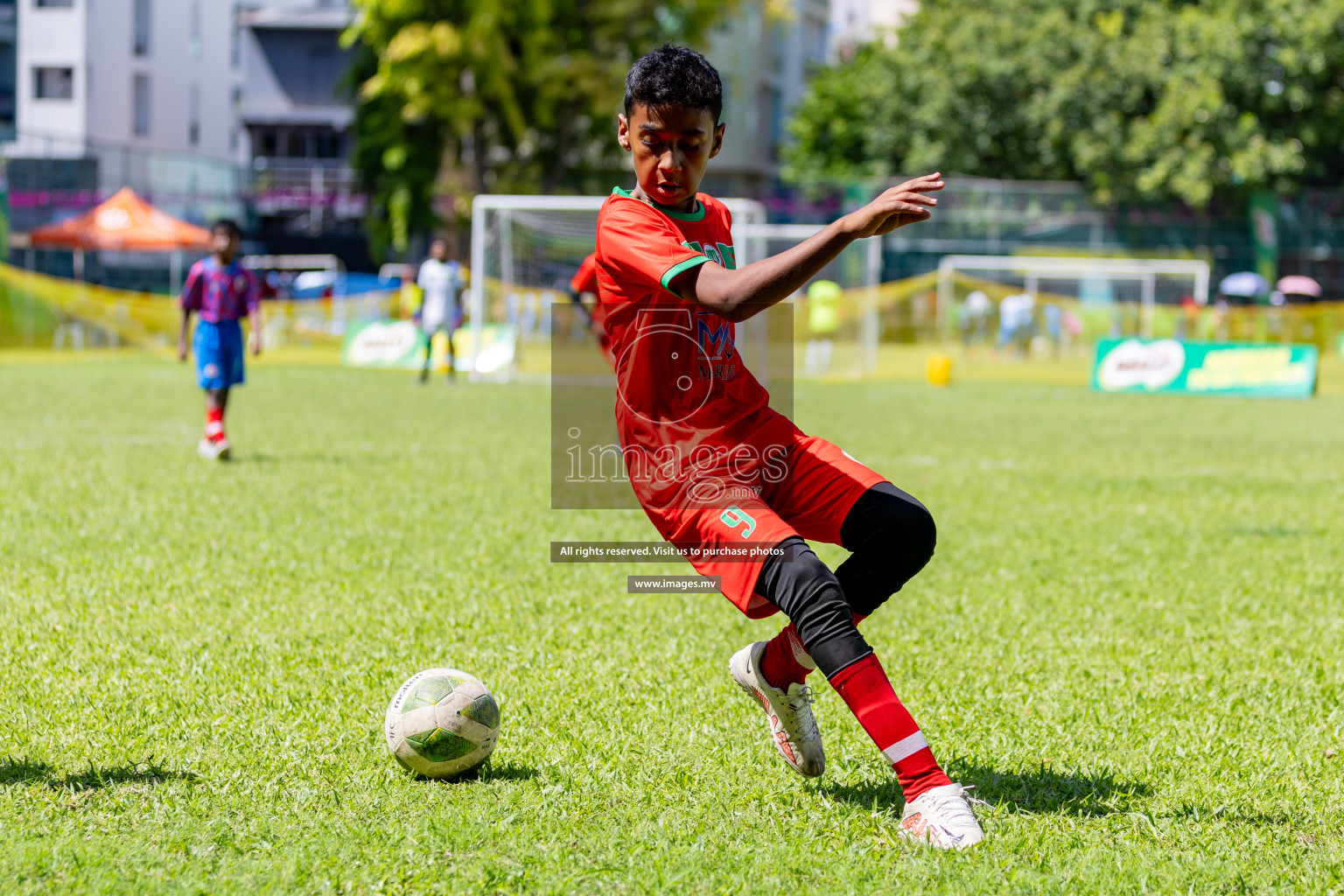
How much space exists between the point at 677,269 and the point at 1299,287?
35.1 metres

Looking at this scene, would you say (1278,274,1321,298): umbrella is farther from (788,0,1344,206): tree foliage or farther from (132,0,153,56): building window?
(132,0,153,56): building window

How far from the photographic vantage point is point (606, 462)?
315 inches

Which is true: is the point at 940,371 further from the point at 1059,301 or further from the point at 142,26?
the point at 142,26

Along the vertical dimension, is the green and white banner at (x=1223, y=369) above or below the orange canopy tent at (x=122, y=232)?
below

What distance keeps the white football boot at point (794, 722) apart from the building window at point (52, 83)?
4657cm

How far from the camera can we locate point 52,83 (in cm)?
4459

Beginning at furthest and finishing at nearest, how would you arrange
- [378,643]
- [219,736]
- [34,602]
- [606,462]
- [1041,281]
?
[1041,281]
[606,462]
[34,602]
[378,643]
[219,736]

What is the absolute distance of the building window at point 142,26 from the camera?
46906 millimetres

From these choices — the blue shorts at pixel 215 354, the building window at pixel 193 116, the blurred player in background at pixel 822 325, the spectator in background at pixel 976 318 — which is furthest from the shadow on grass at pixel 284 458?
the building window at pixel 193 116

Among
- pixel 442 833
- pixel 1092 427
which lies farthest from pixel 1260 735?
pixel 1092 427

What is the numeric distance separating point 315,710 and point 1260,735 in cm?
284

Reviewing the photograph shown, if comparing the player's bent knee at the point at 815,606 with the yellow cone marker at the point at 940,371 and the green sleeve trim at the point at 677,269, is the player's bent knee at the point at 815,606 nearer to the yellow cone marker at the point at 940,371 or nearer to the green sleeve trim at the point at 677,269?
the green sleeve trim at the point at 677,269

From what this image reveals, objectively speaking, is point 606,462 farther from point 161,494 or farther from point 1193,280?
point 1193,280

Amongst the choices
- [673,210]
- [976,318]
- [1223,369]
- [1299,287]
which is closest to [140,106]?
[976,318]
